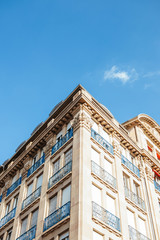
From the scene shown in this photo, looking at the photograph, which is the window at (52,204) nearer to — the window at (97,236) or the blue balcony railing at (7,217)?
the window at (97,236)

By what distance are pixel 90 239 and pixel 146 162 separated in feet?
42.6

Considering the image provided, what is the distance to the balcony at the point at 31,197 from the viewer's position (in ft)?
69.9

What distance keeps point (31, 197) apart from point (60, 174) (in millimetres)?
3526

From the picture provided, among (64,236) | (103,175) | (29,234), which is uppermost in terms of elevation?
(103,175)

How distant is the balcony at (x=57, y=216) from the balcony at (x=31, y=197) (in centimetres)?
316

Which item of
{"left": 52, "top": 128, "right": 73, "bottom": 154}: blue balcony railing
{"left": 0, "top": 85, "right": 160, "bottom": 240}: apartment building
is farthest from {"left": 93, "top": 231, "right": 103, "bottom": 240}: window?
{"left": 52, "top": 128, "right": 73, "bottom": 154}: blue balcony railing

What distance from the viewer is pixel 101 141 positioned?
73.6 ft

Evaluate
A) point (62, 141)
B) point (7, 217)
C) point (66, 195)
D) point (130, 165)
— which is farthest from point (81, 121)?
point (7, 217)

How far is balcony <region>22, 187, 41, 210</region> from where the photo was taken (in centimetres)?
2131

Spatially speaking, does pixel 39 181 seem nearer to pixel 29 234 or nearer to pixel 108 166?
pixel 29 234

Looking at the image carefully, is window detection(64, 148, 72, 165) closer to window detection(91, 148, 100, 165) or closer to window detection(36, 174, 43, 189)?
window detection(91, 148, 100, 165)

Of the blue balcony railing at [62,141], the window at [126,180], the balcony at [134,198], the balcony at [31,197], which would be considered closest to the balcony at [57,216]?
the balcony at [31,197]

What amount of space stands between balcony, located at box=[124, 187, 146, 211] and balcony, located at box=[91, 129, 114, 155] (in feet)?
10.1

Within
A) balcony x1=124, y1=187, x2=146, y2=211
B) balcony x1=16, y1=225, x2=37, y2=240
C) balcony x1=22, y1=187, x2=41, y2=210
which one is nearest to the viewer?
balcony x1=16, y1=225, x2=37, y2=240
